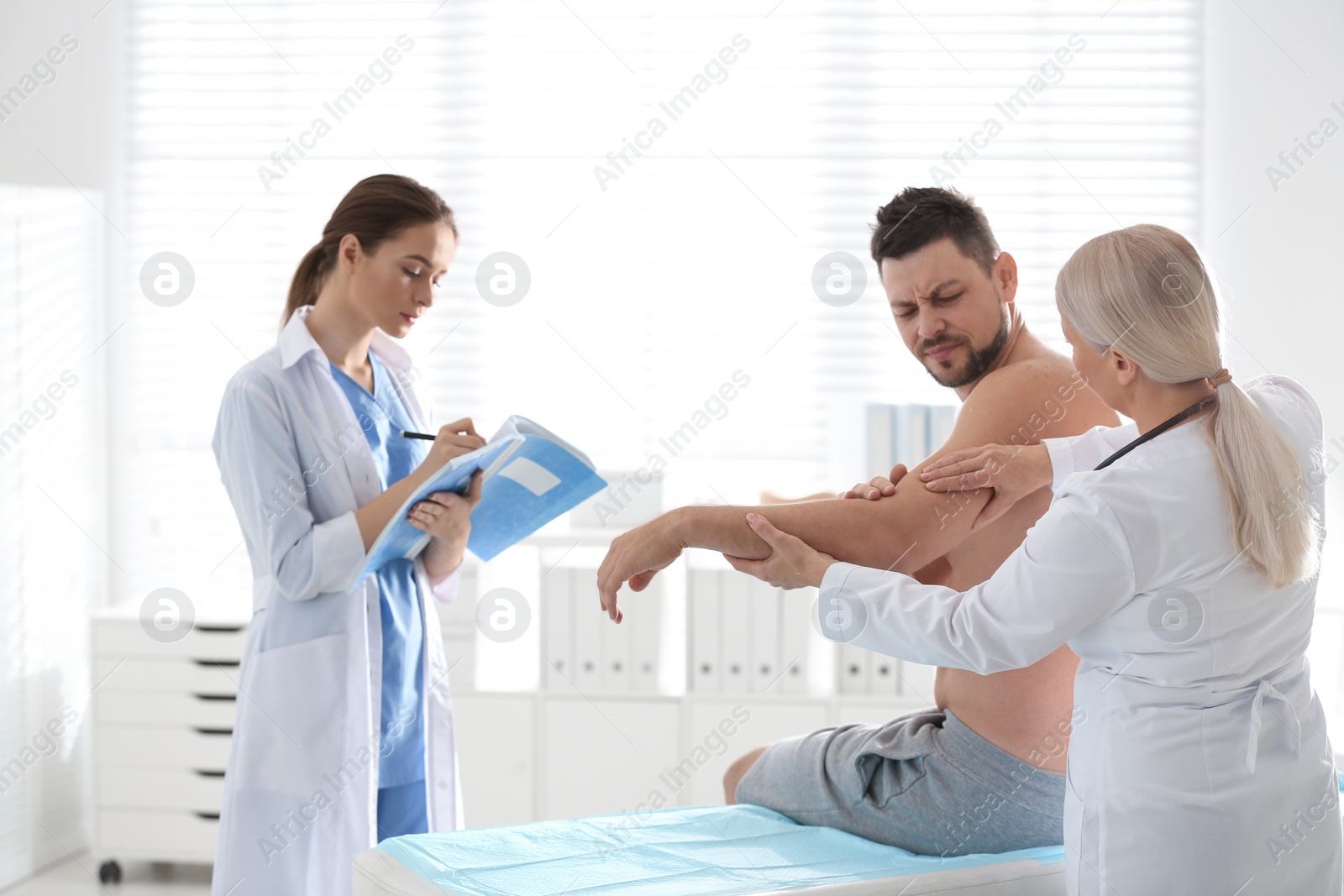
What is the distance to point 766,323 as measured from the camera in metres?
3.31

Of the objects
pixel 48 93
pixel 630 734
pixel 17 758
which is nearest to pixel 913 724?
pixel 630 734

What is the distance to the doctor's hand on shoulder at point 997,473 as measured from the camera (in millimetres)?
1416

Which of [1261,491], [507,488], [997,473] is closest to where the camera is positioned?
[1261,491]

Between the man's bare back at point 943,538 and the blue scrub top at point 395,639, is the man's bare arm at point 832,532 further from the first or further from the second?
the blue scrub top at point 395,639

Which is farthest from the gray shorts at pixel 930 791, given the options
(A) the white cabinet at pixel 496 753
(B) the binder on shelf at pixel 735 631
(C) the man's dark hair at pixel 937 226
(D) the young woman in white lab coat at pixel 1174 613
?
(A) the white cabinet at pixel 496 753

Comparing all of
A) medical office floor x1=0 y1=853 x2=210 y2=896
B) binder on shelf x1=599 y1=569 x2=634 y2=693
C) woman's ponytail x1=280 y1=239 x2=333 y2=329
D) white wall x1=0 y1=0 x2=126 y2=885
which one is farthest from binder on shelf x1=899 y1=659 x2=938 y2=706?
white wall x1=0 y1=0 x2=126 y2=885

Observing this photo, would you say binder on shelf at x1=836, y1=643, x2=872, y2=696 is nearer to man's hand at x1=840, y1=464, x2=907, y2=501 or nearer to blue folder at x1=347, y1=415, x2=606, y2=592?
blue folder at x1=347, y1=415, x2=606, y2=592

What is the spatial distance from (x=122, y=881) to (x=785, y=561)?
2.61 metres

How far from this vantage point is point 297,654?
1766mm

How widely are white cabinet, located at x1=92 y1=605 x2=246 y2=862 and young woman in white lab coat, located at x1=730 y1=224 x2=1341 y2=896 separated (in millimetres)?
2386

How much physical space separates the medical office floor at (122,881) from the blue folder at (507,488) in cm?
173

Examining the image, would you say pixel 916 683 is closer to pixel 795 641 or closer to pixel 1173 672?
pixel 795 641

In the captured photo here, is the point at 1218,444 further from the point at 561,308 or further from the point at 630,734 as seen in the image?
the point at 561,308

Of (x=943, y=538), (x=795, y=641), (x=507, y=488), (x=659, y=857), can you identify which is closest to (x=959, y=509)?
(x=943, y=538)
